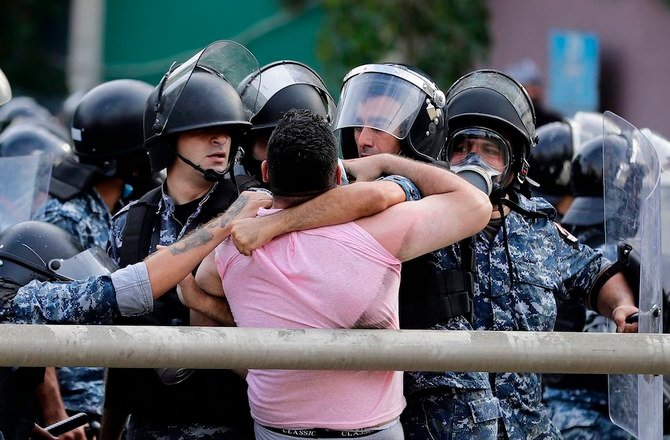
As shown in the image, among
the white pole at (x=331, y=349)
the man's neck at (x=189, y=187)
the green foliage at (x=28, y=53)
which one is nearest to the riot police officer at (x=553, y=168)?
the man's neck at (x=189, y=187)

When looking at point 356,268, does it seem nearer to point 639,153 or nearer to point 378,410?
point 378,410

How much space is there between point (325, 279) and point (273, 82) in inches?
65.8

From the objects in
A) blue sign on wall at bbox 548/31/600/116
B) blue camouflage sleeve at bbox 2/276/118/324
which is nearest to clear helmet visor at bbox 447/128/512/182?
blue camouflage sleeve at bbox 2/276/118/324

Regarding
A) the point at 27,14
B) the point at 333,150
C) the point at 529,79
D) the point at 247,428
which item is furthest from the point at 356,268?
the point at 27,14

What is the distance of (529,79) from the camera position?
11938 millimetres

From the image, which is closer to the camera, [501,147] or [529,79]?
[501,147]

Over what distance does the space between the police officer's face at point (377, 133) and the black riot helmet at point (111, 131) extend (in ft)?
6.32

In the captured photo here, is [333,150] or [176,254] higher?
[333,150]

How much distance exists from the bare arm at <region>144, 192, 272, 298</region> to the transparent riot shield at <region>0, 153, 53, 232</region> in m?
1.53

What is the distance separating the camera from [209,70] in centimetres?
478

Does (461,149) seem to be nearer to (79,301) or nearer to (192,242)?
(192,242)

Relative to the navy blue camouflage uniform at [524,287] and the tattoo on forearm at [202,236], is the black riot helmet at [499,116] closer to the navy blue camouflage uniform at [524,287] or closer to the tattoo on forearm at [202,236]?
the navy blue camouflage uniform at [524,287]

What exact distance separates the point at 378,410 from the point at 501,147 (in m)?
1.33

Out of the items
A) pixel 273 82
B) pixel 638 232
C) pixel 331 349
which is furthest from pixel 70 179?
pixel 331 349
